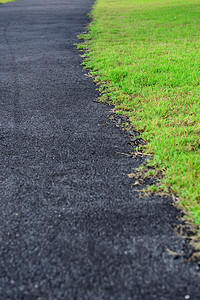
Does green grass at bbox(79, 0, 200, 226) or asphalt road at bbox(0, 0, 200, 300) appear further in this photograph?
green grass at bbox(79, 0, 200, 226)

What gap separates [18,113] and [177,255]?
3272 millimetres

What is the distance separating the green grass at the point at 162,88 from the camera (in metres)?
2.85

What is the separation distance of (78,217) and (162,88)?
3.48 m

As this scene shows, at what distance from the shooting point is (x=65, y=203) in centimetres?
248

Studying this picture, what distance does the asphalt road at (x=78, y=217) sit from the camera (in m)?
1.79

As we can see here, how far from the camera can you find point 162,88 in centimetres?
503

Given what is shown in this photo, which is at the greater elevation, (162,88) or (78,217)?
(162,88)

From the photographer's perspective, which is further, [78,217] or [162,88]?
[162,88]

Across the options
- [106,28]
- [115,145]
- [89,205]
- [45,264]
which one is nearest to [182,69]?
[115,145]

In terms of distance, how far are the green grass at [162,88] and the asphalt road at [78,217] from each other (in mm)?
304

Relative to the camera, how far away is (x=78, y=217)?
232 centimetres

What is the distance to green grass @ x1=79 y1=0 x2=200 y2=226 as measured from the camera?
2.85 metres

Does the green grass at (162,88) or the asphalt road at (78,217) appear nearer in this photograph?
the asphalt road at (78,217)

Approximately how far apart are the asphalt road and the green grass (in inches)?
12.0
